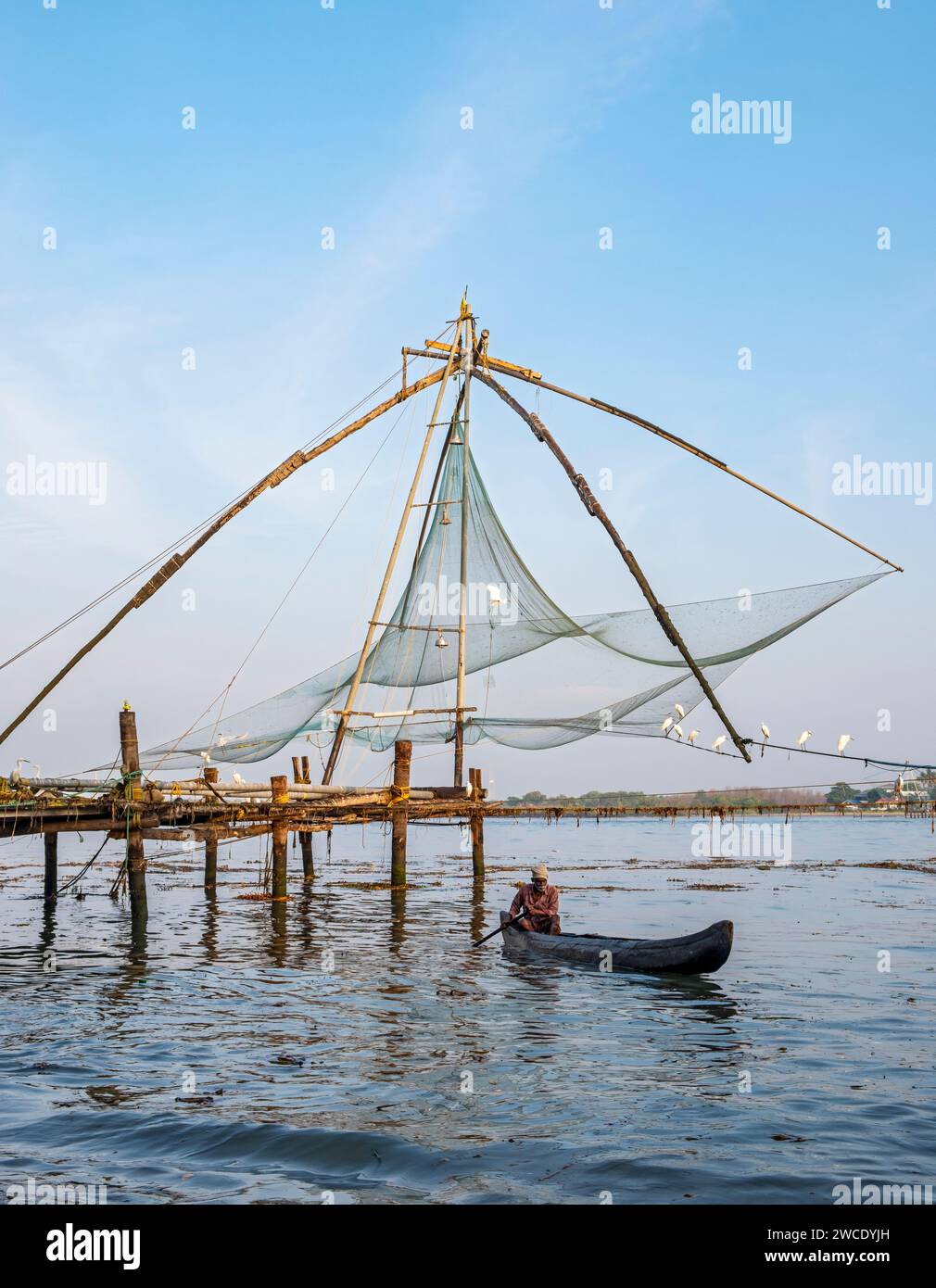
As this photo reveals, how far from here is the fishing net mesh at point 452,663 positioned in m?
18.4

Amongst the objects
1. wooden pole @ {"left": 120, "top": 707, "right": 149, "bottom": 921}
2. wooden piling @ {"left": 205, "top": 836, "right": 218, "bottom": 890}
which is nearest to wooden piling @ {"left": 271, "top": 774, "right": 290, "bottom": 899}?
wooden pole @ {"left": 120, "top": 707, "right": 149, "bottom": 921}

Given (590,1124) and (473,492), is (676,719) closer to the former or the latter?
(473,492)

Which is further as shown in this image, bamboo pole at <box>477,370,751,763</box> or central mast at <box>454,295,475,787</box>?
central mast at <box>454,295,475,787</box>

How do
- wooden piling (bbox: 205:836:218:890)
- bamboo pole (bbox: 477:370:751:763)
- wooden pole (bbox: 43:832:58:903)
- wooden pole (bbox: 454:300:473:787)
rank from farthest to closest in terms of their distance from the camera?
wooden piling (bbox: 205:836:218:890) < wooden pole (bbox: 43:832:58:903) < wooden pole (bbox: 454:300:473:787) < bamboo pole (bbox: 477:370:751:763)

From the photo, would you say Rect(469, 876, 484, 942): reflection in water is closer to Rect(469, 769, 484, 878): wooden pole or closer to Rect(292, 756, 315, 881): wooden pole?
Rect(469, 769, 484, 878): wooden pole

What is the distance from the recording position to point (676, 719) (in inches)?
750

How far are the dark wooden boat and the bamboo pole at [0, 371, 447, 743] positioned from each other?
7574 mm

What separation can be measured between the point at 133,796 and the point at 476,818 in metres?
9.31

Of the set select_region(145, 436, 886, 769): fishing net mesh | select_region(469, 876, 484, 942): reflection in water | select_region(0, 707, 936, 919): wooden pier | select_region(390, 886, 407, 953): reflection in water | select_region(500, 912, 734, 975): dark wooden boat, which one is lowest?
select_region(469, 876, 484, 942): reflection in water

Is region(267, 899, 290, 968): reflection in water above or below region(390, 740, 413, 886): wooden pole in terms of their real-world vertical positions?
below

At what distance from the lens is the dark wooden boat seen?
13.0 m

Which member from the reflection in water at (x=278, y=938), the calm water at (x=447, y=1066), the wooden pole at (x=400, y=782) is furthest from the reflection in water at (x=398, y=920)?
the reflection in water at (x=278, y=938)

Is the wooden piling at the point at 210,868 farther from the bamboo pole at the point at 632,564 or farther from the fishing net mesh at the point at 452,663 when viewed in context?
the bamboo pole at the point at 632,564
